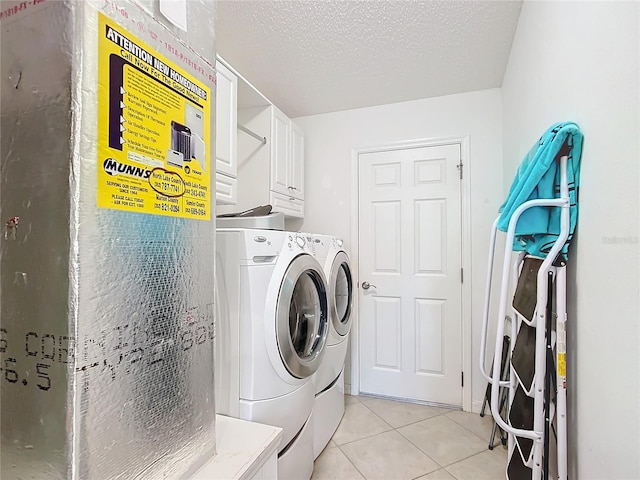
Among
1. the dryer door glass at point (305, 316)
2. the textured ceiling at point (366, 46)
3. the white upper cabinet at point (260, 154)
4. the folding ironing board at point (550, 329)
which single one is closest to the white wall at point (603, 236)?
the folding ironing board at point (550, 329)

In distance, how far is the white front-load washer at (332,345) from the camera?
6.07 feet

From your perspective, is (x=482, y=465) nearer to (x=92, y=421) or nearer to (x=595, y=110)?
(x=595, y=110)

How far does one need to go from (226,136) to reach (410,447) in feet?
6.89

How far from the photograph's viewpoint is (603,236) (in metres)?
0.85

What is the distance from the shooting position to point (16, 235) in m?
0.56

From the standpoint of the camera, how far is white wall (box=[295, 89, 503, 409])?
96.5 inches

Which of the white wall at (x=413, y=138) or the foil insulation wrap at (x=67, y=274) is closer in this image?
the foil insulation wrap at (x=67, y=274)

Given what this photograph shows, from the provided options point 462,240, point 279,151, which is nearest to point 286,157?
point 279,151

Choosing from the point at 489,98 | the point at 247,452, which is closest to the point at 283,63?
the point at 489,98

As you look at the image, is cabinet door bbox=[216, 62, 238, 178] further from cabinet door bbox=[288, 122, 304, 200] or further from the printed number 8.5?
the printed number 8.5

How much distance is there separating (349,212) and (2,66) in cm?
238

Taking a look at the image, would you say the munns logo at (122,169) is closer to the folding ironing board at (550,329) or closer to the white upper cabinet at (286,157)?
the folding ironing board at (550,329)

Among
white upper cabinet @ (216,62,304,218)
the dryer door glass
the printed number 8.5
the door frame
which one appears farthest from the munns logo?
the door frame

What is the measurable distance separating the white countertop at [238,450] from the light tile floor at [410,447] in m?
1.04
